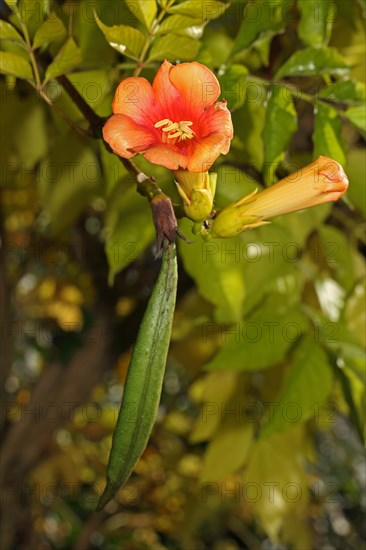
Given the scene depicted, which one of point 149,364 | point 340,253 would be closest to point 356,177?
point 340,253

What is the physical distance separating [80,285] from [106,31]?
1.26 m

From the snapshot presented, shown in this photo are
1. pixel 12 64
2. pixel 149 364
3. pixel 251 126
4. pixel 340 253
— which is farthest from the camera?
pixel 340 253

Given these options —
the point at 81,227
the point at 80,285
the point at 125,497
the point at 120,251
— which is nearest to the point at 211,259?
the point at 120,251

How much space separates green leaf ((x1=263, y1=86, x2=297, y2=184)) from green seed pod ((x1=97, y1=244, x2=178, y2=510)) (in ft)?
0.53

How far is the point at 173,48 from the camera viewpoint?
16.2 inches

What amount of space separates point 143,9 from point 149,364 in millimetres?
198

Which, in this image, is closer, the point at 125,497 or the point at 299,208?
the point at 299,208

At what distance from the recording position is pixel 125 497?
1789 mm

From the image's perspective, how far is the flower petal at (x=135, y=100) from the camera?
0.31m

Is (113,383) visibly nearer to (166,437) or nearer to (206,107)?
(166,437)

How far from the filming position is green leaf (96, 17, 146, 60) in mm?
385

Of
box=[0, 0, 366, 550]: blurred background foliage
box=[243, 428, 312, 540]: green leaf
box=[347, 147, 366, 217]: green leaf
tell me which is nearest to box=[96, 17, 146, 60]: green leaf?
box=[0, 0, 366, 550]: blurred background foliage

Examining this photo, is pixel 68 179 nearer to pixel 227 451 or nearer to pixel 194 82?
pixel 227 451

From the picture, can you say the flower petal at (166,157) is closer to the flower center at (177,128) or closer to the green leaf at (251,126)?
the flower center at (177,128)
